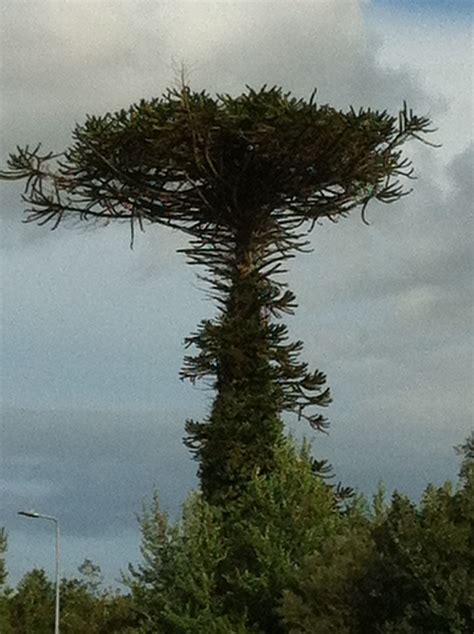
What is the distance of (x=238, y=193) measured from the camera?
45812 mm

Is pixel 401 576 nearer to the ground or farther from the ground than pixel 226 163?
nearer to the ground

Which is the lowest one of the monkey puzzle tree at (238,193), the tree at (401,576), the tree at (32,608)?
the tree at (401,576)

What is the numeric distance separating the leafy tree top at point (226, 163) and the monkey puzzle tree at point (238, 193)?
0.04 metres

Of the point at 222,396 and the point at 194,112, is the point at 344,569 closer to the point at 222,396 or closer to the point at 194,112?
the point at 222,396

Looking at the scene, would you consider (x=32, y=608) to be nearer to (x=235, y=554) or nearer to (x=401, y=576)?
(x=235, y=554)

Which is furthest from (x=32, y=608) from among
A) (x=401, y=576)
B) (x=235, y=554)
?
(x=401, y=576)

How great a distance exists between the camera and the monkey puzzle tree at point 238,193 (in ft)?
143

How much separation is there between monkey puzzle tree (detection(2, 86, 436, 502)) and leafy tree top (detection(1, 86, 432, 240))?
0.04m

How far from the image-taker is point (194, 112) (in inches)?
1705

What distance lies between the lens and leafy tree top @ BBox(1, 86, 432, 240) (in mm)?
43781

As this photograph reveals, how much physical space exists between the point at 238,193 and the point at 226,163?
103cm

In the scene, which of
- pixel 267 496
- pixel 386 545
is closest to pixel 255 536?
Answer: pixel 267 496

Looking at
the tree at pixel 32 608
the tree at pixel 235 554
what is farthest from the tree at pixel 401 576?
the tree at pixel 32 608

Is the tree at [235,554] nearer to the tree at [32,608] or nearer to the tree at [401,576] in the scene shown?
the tree at [401,576]
